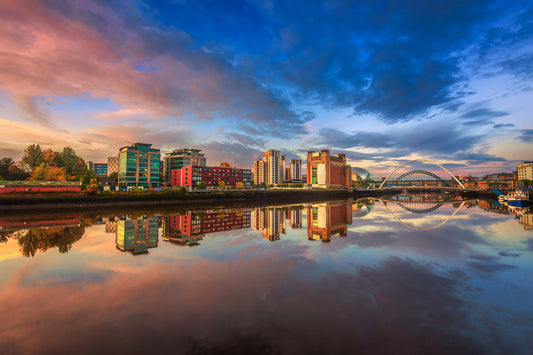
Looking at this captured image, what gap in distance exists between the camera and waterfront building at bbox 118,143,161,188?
102688mm

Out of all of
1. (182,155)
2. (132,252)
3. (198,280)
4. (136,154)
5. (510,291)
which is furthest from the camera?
(182,155)

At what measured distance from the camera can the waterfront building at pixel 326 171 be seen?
172000 millimetres

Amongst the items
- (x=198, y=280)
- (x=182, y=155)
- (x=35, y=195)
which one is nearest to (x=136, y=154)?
(x=182, y=155)

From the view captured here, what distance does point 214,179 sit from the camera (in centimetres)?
11588

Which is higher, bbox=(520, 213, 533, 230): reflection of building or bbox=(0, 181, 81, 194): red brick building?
bbox=(0, 181, 81, 194): red brick building

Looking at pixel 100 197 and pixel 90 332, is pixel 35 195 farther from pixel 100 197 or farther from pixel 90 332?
pixel 90 332

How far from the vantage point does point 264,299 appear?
25.6 ft

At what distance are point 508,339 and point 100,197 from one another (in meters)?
58.4

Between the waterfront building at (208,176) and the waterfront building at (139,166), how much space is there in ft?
39.8

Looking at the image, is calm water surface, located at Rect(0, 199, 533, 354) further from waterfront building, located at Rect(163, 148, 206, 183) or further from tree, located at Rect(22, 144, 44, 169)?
waterfront building, located at Rect(163, 148, 206, 183)

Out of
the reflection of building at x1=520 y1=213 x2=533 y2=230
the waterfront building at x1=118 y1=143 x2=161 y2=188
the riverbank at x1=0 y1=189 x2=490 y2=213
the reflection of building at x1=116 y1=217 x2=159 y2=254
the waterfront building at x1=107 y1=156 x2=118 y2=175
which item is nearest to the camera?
the reflection of building at x1=116 y1=217 x2=159 y2=254

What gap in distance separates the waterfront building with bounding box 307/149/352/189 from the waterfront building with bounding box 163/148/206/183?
8392cm

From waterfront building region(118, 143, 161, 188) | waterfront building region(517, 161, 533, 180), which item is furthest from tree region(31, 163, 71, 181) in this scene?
waterfront building region(517, 161, 533, 180)

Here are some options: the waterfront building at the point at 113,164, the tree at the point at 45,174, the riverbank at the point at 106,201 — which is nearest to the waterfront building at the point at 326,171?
the riverbank at the point at 106,201
